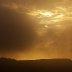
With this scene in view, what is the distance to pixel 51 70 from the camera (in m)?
52.1

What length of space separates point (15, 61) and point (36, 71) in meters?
15.0

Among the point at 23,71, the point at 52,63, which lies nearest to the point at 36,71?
the point at 23,71

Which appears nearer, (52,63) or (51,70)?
(51,70)

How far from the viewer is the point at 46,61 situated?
212ft

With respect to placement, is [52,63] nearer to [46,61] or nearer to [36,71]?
[46,61]

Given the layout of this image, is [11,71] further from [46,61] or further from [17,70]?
[46,61]

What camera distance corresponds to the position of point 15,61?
6494 centimetres

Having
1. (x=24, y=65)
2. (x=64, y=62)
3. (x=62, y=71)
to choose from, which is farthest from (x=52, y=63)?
(x=62, y=71)

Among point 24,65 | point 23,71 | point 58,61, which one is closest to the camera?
point 23,71

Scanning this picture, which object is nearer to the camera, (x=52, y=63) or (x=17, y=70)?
(x=17, y=70)

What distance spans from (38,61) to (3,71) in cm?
1481

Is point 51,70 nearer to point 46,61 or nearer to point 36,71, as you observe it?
point 36,71

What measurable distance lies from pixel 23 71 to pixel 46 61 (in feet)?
51.4

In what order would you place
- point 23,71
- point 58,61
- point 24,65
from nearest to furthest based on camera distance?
1. point 23,71
2. point 24,65
3. point 58,61
